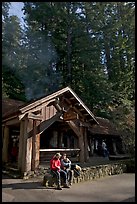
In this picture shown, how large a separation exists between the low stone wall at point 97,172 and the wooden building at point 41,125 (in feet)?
6.11

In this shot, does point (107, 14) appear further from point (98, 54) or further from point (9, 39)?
point (9, 39)

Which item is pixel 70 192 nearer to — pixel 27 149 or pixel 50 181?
pixel 50 181

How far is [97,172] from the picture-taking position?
13328mm

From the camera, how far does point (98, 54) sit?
103 feet

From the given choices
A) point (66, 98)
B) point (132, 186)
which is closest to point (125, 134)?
point (66, 98)

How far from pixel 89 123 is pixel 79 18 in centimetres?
2133

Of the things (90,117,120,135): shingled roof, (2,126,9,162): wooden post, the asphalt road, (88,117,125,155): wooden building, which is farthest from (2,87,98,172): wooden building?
(88,117,125,155): wooden building

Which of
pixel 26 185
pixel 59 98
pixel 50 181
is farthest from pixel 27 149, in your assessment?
pixel 59 98

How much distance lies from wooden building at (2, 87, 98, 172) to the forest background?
11.5m

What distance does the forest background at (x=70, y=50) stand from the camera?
3083 cm

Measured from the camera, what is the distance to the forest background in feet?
101

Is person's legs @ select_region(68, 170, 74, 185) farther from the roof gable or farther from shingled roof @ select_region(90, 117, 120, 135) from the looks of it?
shingled roof @ select_region(90, 117, 120, 135)

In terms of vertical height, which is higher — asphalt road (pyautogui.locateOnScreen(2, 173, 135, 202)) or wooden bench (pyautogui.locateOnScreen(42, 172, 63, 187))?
wooden bench (pyautogui.locateOnScreen(42, 172, 63, 187))

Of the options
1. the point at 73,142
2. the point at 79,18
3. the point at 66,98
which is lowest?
the point at 73,142
